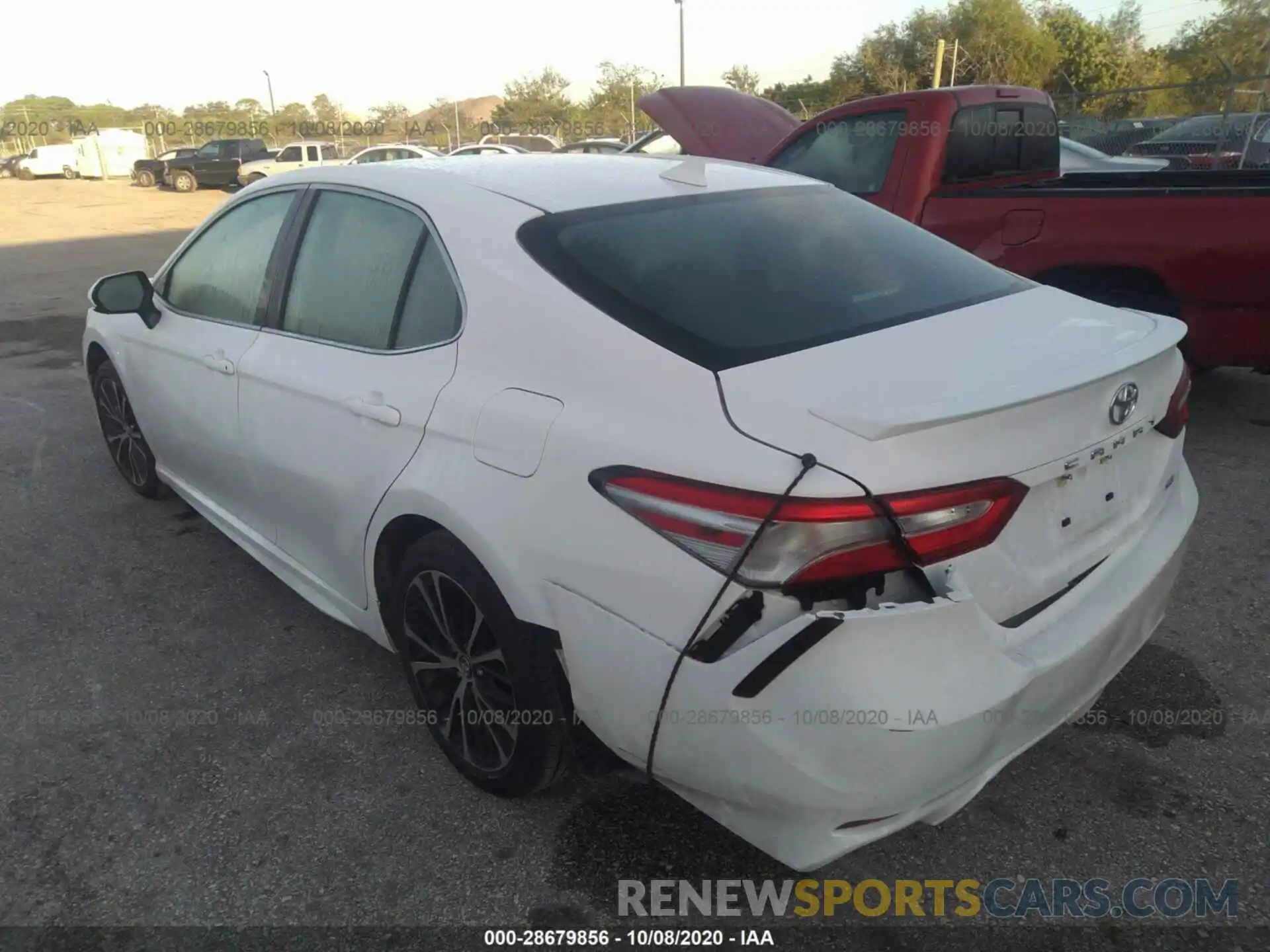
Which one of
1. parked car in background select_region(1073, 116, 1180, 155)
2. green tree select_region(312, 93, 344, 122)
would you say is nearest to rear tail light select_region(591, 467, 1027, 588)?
parked car in background select_region(1073, 116, 1180, 155)

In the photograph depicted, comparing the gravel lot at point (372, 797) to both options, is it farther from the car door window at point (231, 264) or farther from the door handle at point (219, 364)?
the car door window at point (231, 264)

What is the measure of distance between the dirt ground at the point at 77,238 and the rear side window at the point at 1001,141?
28.9 feet

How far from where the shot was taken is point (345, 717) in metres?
2.84

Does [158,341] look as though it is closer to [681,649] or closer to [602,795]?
[602,795]

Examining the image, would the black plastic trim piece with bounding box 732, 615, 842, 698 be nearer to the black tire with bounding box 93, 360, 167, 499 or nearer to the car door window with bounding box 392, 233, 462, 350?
the car door window with bounding box 392, 233, 462, 350

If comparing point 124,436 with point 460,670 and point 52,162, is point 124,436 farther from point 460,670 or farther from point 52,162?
point 52,162

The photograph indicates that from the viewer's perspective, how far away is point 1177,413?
2268 millimetres

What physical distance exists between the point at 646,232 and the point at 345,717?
1734mm

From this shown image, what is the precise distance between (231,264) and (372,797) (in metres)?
2.05

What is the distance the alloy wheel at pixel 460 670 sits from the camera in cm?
228

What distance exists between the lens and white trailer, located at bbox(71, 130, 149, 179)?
1500 inches

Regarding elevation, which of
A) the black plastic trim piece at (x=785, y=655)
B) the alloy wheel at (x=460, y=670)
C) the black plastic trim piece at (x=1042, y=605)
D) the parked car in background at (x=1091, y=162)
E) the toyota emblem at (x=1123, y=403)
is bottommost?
the alloy wheel at (x=460, y=670)

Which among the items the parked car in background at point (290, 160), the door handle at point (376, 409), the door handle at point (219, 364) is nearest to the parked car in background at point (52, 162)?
the parked car in background at point (290, 160)

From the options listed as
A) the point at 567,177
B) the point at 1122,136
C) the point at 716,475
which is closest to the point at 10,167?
the point at 1122,136
